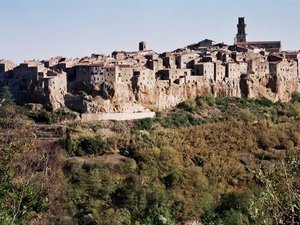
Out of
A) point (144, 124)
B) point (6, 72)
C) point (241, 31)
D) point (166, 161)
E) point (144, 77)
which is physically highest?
point (241, 31)

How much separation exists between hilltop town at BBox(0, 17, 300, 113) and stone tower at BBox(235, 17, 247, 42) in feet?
23.8

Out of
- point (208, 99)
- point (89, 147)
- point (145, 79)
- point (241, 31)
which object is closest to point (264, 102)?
point (208, 99)

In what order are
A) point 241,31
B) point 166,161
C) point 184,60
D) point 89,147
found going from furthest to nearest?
point 241,31 < point 184,60 < point 89,147 < point 166,161

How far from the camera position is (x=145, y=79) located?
103ft

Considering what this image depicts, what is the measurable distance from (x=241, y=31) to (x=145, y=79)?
20234 mm

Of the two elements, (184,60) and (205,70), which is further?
(184,60)

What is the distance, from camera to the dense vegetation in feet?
67.8

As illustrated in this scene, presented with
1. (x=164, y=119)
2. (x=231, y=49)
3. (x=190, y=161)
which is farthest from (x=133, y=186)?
(x=231, y=49)

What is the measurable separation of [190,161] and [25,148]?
17179mm

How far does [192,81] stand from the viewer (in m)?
34.1

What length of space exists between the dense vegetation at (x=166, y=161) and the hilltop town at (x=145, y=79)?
976 millimetres

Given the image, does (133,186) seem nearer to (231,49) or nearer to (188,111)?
(188,111)

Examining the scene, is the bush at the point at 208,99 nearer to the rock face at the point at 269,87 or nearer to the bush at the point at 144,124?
the rock face at the point at 269,87

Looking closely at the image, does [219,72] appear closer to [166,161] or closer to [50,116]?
[166,161]
